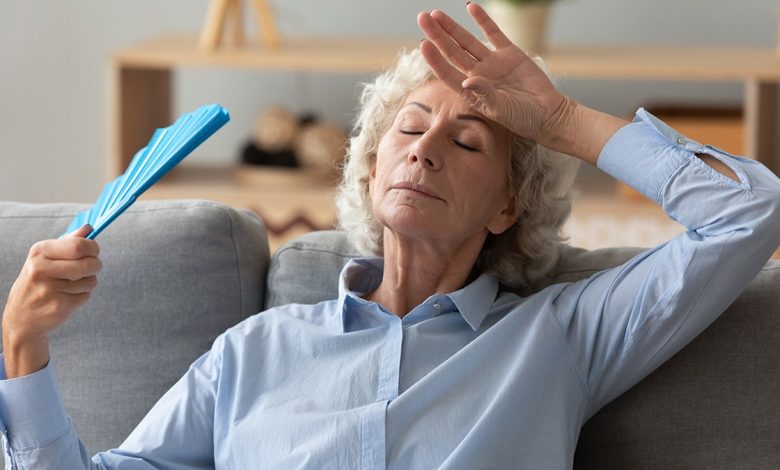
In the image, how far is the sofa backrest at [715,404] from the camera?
1.62m

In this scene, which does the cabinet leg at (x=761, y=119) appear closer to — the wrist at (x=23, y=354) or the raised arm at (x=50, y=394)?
the raised arm at (x=50, y=394)

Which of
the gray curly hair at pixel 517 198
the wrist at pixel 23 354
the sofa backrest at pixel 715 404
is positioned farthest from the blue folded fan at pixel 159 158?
the sofa backrest at pixel 715 404

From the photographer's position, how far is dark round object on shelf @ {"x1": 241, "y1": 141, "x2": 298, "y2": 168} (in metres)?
3.79

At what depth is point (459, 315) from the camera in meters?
1.68

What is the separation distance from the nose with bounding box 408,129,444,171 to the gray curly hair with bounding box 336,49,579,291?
0.12 m

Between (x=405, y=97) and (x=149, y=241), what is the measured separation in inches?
17.4

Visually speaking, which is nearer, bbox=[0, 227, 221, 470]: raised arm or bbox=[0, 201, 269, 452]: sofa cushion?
bbox=[0, 227, 221, 470]: raised arm

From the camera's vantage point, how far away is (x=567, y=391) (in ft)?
5.19

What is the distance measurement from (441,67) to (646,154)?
0.95 ft

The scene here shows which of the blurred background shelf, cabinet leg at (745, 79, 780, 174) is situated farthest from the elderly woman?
cabinet leg at (745, 79, 780, 174)

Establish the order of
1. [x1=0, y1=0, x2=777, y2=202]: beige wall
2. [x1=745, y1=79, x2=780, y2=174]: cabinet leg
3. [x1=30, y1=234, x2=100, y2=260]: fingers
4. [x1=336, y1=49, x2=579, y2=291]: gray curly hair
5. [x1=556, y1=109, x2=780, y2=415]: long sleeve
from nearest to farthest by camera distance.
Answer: [x1=30, y1=234, x2=100, y2=260]: fingers < [x1=556, y1=109, x2=780, y2=415]: long sleeve < [x1=336, y1=49, x2=579, y2=291]: gray curly hair < [x1=745, y1=79, x2=780, y2=174]: cabinet leg < [x1=0, y1=0, x2=777, y2=202]: beige wall

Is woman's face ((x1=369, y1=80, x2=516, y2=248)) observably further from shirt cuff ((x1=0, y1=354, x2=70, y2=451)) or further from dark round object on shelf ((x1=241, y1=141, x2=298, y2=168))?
dark round object on shelf ((x1=241, y1=141, x2=298, y2=168))

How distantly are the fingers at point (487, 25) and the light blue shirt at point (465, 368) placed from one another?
197 millimetres

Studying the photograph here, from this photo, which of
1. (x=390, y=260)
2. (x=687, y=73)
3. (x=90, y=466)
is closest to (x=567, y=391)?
(x=390, y=260)
